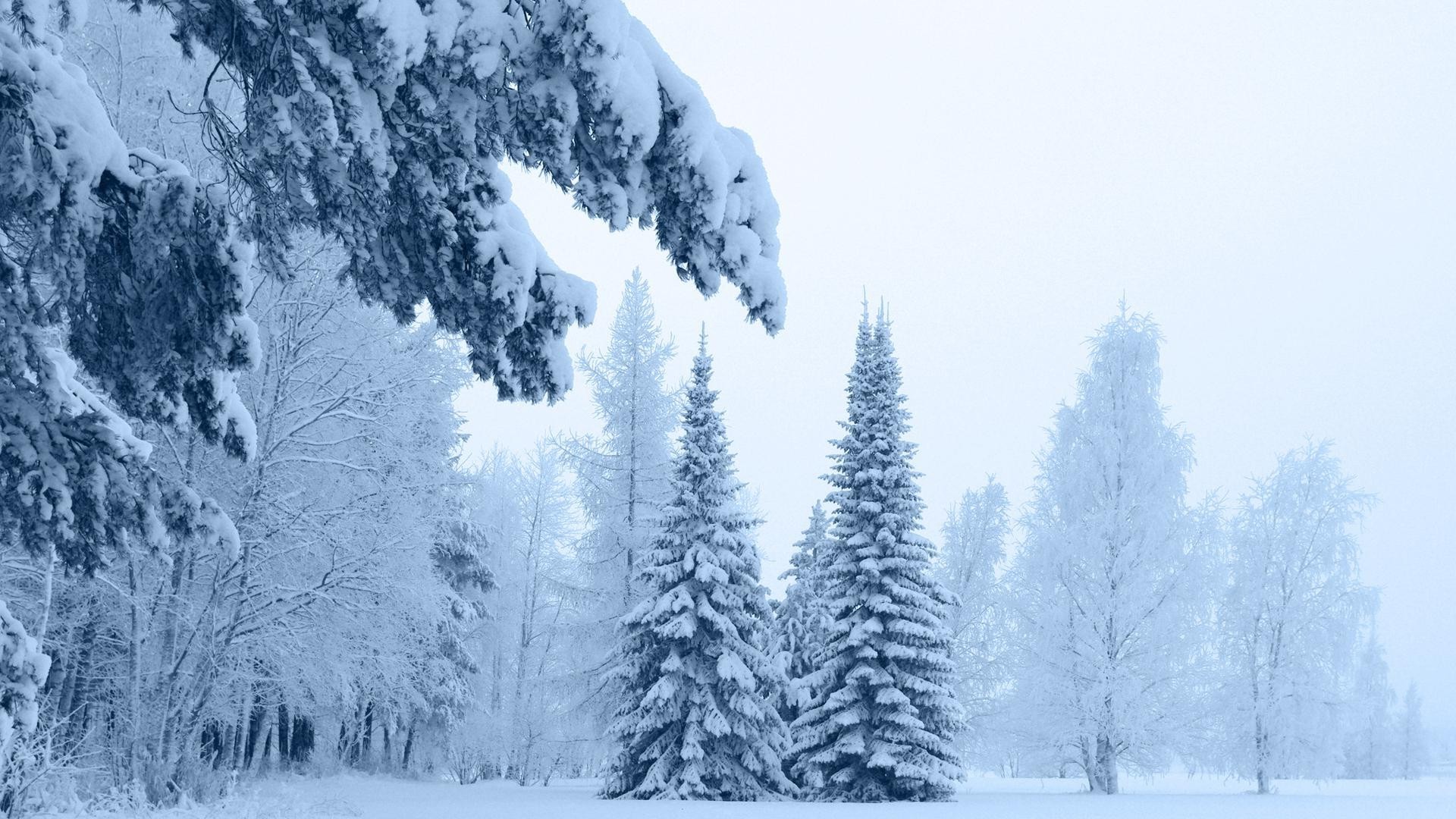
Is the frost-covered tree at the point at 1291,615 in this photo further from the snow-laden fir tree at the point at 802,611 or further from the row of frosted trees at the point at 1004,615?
the snow-laden fir tree at the point at 802,611

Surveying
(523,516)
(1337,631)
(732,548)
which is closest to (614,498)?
(732,548)

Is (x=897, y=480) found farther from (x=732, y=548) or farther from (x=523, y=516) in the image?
(x=523, y=516)

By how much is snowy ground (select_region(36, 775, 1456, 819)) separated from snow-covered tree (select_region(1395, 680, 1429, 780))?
5503 centimetres

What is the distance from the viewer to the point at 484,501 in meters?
35.8

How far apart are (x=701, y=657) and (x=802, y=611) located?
21.7 ft

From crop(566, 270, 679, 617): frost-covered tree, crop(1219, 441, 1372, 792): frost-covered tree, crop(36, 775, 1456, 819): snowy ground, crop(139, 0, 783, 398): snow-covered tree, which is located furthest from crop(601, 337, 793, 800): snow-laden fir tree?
crop(139, 0, 783, 398): snow-covered tree

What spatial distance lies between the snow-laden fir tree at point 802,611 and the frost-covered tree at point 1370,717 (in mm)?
12330

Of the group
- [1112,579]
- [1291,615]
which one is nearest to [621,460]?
[1112,579]

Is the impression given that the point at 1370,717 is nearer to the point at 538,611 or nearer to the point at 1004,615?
the point at 1004,615

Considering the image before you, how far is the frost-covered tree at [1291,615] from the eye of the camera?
24266mm

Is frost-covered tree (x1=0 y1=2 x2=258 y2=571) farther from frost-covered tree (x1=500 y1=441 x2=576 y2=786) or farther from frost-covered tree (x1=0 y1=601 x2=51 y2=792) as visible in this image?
frost-covered tree (x1=500 y1=441 x2=576 y2=786)

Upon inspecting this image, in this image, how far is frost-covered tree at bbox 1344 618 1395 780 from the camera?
84.3 ft

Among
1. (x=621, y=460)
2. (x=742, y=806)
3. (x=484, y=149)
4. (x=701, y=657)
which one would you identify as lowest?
(x=742, y=806)

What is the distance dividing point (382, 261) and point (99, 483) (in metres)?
1.59
